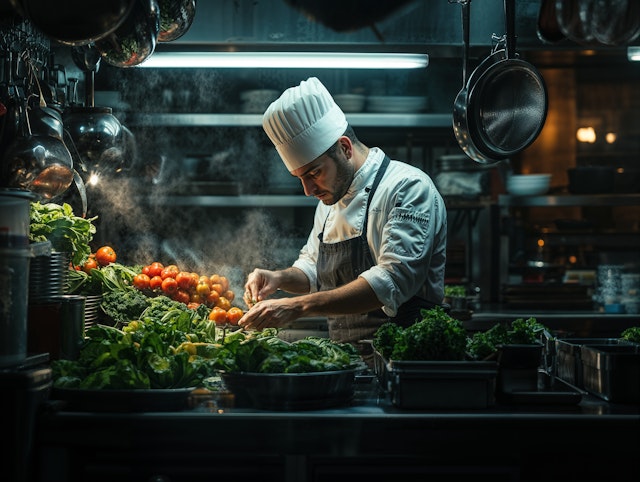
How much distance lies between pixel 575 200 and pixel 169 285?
9.46 feet

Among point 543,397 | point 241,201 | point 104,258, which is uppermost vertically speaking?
point 241,201

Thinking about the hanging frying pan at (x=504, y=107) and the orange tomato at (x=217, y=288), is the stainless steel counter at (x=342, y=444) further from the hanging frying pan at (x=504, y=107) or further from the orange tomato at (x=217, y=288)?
the orange tomato at (x=217, y=288)

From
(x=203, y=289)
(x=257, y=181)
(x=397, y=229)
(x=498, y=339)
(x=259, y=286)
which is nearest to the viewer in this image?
(x=498, y=339)

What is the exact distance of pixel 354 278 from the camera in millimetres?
3654

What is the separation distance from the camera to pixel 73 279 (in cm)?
354

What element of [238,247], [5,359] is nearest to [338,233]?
[5,359]

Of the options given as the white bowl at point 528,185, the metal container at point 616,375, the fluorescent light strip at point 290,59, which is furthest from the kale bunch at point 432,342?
Answer: the white bowl at point 528,185

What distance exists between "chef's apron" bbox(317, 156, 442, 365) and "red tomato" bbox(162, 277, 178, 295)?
3.07 feet

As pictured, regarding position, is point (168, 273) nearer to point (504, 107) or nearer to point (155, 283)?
point (155, 283)

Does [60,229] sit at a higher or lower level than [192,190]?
lower

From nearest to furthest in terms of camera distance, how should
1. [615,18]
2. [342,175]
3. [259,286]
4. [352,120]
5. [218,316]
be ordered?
[615,18], [342,175], [259,286], [218,316], [352,120]

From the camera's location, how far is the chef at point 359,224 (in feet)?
10.6

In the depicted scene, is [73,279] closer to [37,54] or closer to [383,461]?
[37,54]

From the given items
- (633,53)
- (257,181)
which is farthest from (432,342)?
(257,181)
